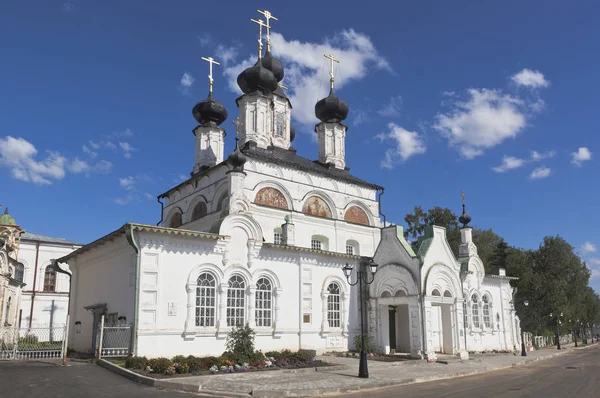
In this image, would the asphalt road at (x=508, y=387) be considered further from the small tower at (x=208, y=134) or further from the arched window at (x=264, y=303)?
the small tower at (x=208, y=134)

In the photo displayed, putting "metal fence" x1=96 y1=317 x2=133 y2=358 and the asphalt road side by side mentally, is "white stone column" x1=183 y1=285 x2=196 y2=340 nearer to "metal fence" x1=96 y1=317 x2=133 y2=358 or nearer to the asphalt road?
"metal fence" x1=96 y1=317 x2=133 y2=358

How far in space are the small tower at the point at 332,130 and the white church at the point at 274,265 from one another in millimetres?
88

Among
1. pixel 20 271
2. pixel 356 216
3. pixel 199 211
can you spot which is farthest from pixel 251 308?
pixel 20 271

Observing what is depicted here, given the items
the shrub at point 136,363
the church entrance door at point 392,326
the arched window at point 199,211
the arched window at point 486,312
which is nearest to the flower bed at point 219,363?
the shrub at point 136,363

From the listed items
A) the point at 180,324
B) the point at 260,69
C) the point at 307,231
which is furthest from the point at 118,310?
the point at 260,69

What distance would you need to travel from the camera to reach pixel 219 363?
14.7 metres

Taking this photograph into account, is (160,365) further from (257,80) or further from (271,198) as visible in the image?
(257,80)

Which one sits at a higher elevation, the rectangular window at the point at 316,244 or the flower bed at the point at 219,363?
the rectangular window at the point at 316,244

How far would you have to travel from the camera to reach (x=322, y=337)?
66.8ft

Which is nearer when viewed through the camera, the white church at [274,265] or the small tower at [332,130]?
the white church at [274,265]

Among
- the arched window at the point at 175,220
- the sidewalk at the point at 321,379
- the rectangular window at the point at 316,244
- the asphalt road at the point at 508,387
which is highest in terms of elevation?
the arched window at the point at 175,220

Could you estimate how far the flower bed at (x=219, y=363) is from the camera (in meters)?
13.5

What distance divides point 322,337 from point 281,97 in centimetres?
1542

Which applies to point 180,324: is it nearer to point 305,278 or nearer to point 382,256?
point 305,278
